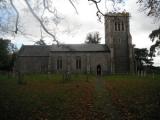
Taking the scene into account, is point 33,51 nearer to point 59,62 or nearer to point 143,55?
point 59,62

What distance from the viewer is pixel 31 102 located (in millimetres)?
12797

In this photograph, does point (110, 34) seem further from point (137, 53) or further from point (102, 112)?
point (102, 112)

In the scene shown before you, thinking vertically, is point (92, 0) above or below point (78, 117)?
above

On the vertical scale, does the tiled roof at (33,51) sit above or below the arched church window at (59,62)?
above

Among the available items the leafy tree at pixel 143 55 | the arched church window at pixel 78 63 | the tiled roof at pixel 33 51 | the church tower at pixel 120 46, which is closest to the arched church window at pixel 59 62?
the tiled roof at pixel 33 51

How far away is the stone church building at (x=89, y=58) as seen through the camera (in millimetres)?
60750

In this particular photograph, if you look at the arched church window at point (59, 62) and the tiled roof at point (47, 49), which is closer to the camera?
the arched church window at point (59, 62)

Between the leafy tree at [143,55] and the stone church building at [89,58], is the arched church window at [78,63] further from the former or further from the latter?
the leafy tree at [143,55]

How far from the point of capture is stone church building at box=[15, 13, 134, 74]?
60.8 meters

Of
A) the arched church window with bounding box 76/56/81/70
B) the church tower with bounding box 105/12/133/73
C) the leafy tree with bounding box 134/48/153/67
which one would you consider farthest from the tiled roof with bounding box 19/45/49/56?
the leafy tree with bounding box 134/48/153/67

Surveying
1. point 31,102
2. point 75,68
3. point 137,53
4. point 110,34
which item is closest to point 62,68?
point 75,68

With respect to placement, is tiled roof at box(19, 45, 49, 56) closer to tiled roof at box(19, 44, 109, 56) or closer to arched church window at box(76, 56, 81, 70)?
tiled roof at box(19, 44, 109, 56)

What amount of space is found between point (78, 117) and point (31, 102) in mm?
3692

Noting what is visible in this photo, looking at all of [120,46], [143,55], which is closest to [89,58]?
[120,46]
